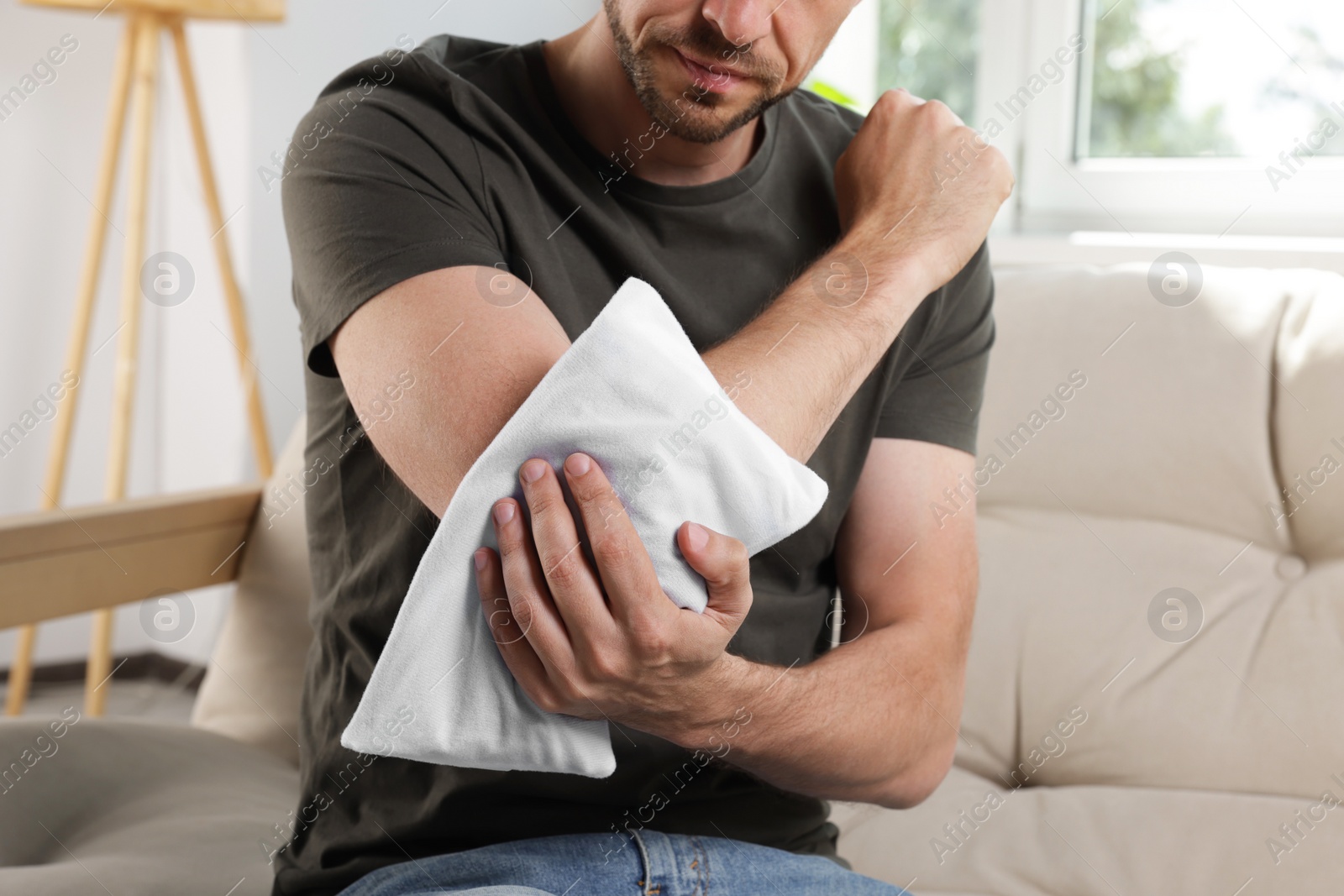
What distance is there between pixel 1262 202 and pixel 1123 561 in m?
0.84

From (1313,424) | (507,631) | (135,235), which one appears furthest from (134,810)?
(135,235)

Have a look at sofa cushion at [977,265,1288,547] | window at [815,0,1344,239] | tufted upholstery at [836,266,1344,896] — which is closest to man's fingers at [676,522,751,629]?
tufted upholstery at [836,266,1344,896]

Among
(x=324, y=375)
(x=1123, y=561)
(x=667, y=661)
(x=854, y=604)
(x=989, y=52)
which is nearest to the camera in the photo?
(x=667, y=661)

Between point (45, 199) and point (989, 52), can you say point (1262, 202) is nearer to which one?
point (989, 52)

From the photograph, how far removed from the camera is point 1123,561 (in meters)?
1.25

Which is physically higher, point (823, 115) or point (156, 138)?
point (823, 115)

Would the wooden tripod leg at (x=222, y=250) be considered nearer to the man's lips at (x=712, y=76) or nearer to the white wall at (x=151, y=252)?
the white wall at (x=151, y=252)

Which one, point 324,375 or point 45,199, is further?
point 45,199

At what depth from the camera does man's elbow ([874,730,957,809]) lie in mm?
944

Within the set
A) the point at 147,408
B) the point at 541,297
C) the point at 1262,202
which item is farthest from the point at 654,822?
the point at 147,408

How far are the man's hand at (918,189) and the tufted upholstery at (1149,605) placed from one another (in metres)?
0.43

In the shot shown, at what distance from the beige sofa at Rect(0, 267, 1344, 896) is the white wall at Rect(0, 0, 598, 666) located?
1.25 m

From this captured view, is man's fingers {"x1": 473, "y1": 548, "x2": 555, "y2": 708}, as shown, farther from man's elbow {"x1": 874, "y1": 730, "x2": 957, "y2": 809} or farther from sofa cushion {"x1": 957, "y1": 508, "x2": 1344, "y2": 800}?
sofa cushion {"x1": 957, "y1": 508, "x2": 1344, "y2": 800}

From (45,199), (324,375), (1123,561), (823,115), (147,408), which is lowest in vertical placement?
(147,408)
